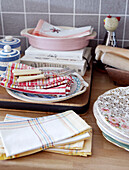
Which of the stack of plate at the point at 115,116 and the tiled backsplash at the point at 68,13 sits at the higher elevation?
the tiled backsplash at the point at 68,13

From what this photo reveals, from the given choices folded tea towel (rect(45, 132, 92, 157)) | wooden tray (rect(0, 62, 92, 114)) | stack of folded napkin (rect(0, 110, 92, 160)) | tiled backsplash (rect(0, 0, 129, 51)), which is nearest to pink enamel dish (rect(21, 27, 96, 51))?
tiled backsplash (rect(0, 0, 129, 51))

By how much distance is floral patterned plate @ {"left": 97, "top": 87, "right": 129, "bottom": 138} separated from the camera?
702mm

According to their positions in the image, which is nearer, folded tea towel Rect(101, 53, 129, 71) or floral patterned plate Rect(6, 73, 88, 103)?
floral patterned plate Rect(6, 73, 88, 103)

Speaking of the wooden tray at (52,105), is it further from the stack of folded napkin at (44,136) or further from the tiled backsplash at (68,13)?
the tiled backsplash at (68,13)

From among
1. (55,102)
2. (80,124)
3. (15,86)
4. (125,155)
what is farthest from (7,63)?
(125,155)

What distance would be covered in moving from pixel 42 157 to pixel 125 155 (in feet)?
0.78

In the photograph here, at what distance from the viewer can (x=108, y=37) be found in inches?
44.6

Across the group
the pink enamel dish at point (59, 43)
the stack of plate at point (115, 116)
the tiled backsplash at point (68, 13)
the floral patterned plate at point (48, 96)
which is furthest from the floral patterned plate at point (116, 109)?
the tiled backsplash at point (68, 13)

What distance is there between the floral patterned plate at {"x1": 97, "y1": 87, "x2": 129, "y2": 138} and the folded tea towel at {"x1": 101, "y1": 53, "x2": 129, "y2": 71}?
0.14 metres

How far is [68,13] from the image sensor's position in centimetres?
124

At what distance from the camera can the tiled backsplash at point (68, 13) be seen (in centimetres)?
120

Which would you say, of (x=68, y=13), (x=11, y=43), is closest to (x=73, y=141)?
(x=11, y=43)

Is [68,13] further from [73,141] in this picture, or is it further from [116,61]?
[73,141]

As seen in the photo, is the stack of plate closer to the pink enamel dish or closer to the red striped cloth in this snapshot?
the red striped cloth
